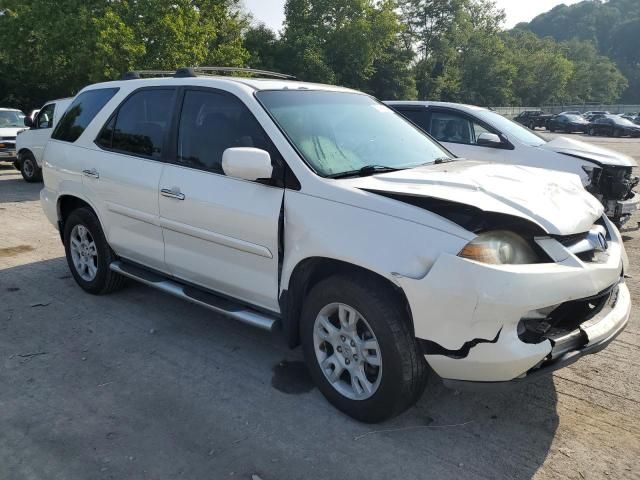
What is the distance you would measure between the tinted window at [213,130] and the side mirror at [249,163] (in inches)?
8.3

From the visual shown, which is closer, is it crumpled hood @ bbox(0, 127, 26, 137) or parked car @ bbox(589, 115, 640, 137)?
crumpled hood @ bbox(0, 127, 26, 137)

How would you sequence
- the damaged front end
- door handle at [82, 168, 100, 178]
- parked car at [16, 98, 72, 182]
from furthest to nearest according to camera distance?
parked car at [16, 98, 72, 182], the damaged front end, door handle at [82, 168, 100, 178]

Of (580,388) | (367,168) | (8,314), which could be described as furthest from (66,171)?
(580,388)

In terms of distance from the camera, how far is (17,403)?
3203mm

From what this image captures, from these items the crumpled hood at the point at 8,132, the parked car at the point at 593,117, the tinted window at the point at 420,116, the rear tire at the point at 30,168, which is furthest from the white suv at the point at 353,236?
the parked car at the point at 593,117

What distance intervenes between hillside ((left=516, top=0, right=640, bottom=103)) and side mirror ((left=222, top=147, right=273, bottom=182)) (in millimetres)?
125194

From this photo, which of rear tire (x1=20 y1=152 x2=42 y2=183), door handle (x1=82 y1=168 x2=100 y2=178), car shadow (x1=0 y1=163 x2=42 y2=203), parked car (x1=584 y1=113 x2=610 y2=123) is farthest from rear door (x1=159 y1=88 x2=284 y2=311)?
parked car (x1=584 y1=113 x2=610 y2=123)

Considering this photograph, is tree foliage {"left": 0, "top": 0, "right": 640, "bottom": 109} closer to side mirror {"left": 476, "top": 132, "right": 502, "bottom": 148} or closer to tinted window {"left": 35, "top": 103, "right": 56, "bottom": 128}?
tinted window {"left": 35, "top": 103, "right": 56, "bottom": 128}

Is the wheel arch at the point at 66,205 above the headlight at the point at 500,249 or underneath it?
underneath

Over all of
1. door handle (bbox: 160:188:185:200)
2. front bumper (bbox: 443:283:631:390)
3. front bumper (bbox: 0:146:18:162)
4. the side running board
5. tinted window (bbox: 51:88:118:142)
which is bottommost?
front bumper (bbox: 0:146:18:162)

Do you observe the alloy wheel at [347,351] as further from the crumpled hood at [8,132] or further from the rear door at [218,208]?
the crumpled hood at [8,132]

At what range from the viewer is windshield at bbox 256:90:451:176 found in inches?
131

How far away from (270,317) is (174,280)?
1122mm

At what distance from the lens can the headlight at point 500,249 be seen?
250 centimetres
